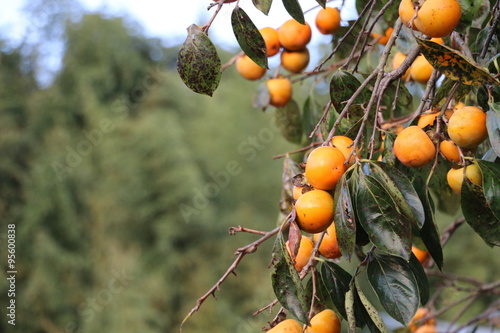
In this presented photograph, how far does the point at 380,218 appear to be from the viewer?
45cm

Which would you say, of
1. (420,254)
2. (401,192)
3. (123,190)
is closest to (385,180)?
(401,192)

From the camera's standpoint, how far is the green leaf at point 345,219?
435mm

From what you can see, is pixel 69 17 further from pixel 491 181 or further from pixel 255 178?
pixel 491 181

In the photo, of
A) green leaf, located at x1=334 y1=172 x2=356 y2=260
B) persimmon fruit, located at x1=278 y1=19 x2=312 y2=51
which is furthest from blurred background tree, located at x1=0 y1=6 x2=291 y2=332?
green leaf, located at x1=334 y1=172 x2=356 y2=260

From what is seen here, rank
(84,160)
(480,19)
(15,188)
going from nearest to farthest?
(480,19)
(15,188)
(84,160)

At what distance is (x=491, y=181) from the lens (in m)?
0.48

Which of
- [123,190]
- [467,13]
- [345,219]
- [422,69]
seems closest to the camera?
[345,219]

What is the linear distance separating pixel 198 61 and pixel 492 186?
0.29m

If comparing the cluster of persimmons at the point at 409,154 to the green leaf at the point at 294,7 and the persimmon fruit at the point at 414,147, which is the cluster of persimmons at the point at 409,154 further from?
the green leaf at the point at 294,7

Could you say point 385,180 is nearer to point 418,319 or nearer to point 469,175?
point 469,175

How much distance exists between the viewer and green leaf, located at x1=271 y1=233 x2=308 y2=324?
0.45m

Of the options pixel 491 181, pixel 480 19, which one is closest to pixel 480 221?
pixel 491 181

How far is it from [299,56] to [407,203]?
442mm

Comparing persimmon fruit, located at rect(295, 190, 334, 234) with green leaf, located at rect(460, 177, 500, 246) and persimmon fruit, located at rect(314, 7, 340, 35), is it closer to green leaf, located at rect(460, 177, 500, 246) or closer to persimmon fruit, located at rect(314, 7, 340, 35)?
green leaf, located at rect(460, 177, 500, 246)
